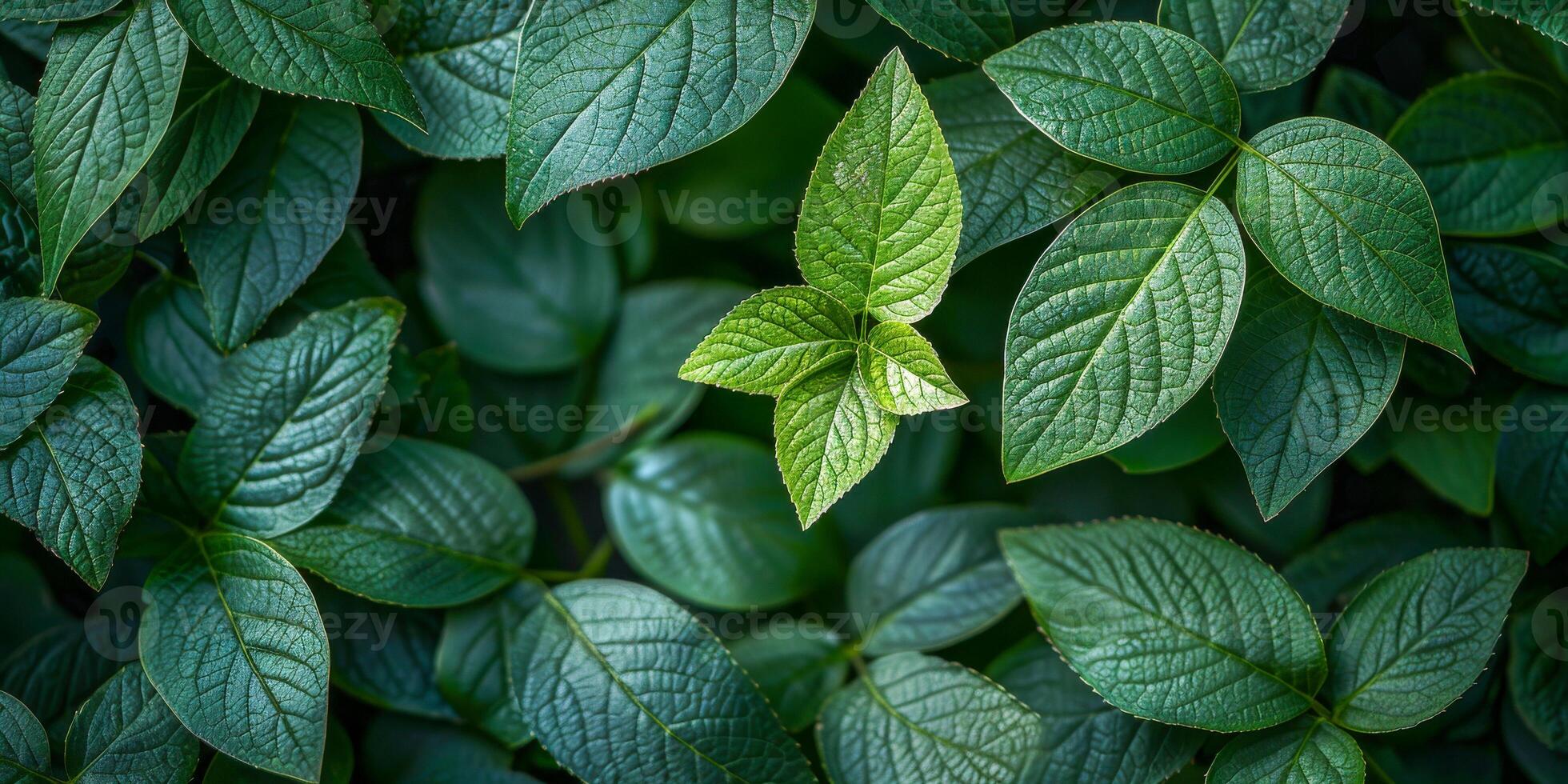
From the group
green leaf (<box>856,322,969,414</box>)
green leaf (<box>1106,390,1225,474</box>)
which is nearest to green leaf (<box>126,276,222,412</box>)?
green leaf (<box>856,322,969,414</box>)

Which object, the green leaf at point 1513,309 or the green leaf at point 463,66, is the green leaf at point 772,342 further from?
the green leaf at point 1513,309

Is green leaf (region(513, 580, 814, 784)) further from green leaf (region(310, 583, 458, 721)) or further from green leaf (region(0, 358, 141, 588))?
green leaf (region(0, 358, 141, 588))

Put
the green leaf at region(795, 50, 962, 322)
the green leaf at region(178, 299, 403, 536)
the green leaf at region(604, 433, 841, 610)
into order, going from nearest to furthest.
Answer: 1. the green leaf at region(795, 50, 962, 322)
2. the green leaf at region(178, 299, 403, 536)
3. the green leaf at region(604, 433, 841, 610)

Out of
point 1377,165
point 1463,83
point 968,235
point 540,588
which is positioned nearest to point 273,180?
point 540,588

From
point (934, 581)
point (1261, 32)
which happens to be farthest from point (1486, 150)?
point (934, 581)

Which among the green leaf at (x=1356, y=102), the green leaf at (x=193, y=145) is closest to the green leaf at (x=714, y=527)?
the green leaf at (x=193, y=145)
